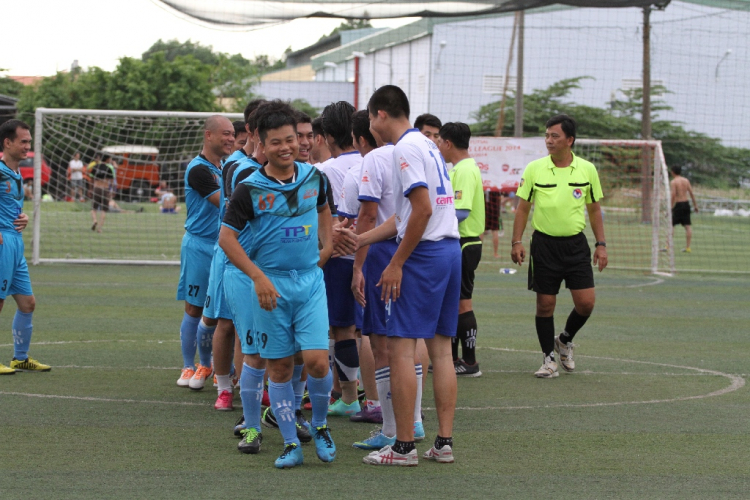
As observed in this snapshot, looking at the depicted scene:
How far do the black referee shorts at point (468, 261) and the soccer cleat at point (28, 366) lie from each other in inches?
138

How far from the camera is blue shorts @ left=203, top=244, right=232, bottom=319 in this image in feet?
21.2

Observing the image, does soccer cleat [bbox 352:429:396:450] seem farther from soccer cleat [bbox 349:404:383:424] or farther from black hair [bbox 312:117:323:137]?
black hair [bbox 312:117:323:137]

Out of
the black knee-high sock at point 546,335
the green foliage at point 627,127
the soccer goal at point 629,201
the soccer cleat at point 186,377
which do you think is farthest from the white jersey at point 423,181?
the green foliage at point 627,127

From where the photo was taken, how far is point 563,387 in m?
7.56

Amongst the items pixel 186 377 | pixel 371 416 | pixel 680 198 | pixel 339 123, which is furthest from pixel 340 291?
pixel 680 198

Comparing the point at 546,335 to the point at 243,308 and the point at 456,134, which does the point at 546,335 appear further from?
the point at 243,308

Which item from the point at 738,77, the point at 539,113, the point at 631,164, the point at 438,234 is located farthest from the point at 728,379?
the point at 539,113

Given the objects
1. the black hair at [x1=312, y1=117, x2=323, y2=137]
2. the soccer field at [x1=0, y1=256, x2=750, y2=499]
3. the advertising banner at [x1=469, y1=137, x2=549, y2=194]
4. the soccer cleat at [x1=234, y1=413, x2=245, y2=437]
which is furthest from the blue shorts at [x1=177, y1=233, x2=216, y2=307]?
the advertising banner at [x1=469, y1=137, x2=549, y2=194]

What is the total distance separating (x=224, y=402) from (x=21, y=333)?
222 centimetres

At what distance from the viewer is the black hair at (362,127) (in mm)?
6051

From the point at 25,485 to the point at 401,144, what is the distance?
2.51 metres

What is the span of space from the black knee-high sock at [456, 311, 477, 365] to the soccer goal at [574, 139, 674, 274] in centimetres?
1119

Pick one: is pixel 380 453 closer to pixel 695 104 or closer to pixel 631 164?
pixel 631 164

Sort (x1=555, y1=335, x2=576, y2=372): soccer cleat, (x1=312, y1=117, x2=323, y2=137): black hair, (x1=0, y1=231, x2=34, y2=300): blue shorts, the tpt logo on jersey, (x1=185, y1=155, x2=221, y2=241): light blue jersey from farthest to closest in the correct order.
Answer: (x1=555, y1=335, x2=576, y2=372): soccer cleat < (x1=0, y1=231, x2=34, y2=300): blue shorts < (x1=185, y1=155, x2=221, y2=241): light blue jersey < (x1=312, y1=117, x2=323, y2=137): black hair < the tpt logo on jersey
